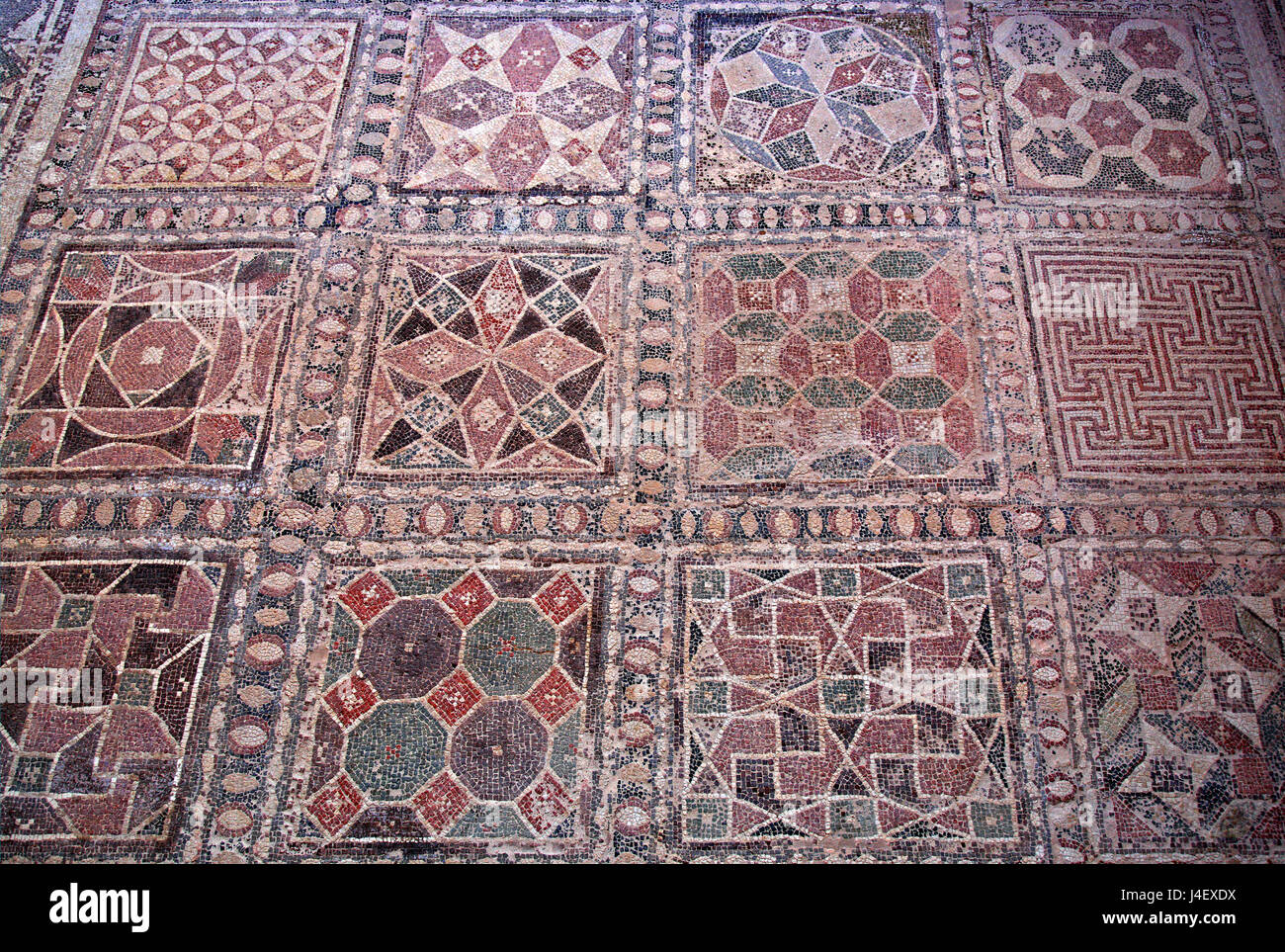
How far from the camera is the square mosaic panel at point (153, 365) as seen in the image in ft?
7.49

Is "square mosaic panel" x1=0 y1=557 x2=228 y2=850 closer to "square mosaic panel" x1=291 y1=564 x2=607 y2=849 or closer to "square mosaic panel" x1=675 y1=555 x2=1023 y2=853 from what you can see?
"square mosaic panel" x1=291 y1=564 x2=607 y2=849

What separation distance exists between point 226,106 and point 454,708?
76.6 inches

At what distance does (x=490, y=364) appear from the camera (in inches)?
94.0

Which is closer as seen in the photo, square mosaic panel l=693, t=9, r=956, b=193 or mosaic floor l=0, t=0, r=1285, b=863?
mosaic floor l=0, t=0, r=1285, b=863

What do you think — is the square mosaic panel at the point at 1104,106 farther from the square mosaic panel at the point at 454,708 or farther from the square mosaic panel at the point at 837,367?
the square mosaic panel at the point at 454,708

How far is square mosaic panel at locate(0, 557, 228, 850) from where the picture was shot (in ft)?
6.38

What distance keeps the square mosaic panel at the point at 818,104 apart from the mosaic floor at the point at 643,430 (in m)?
0.02

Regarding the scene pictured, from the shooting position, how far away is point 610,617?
2.10 meters

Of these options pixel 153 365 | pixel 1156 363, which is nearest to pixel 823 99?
pixel 1156 363

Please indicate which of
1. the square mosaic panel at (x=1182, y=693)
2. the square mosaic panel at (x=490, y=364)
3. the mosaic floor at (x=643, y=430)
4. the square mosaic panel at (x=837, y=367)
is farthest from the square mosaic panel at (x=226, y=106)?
the square mosaic panel at (x=1182, y=693)

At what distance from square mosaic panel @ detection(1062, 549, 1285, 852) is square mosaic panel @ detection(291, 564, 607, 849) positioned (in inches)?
43.4

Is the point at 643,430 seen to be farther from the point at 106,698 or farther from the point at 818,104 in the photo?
the point at 106,698

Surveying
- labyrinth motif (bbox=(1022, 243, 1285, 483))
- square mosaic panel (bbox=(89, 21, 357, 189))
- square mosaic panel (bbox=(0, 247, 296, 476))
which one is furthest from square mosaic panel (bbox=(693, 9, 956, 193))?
square mosaic panel (bbox=(0, 247, 296, 476))
